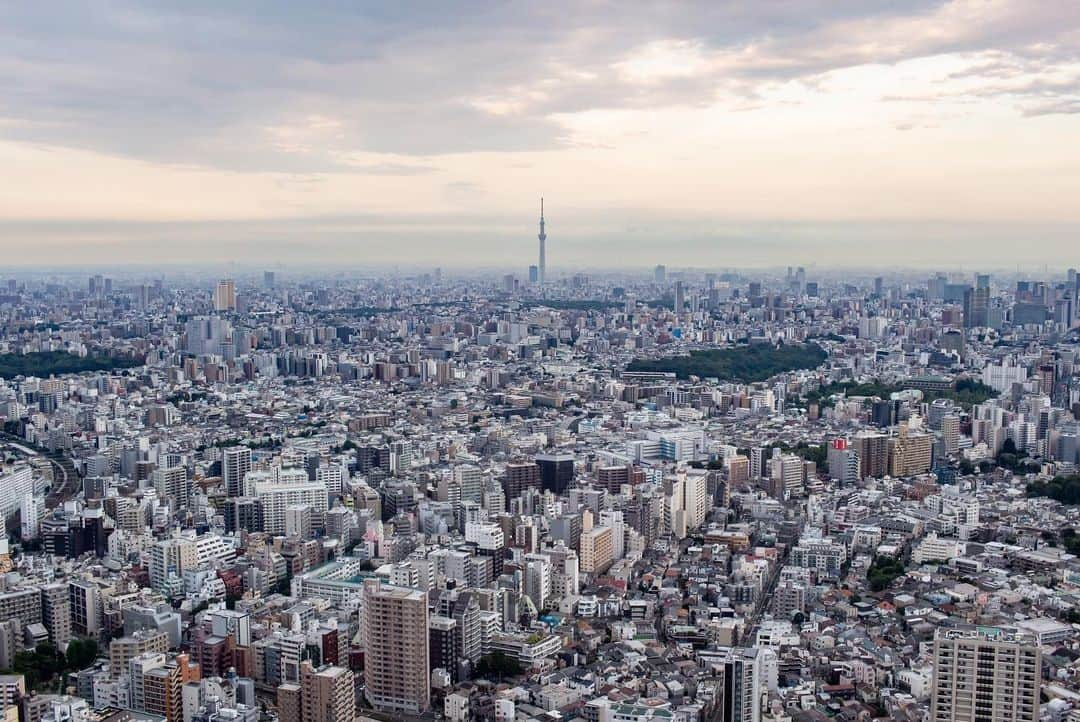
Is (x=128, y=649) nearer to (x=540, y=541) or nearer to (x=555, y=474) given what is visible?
(x=540, y=541)

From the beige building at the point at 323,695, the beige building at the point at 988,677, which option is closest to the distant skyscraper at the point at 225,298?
the beige building at the point at 323,695

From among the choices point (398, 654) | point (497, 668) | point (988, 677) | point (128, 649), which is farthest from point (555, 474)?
point (988, 677)

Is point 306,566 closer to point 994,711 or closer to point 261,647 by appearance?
point 261,647

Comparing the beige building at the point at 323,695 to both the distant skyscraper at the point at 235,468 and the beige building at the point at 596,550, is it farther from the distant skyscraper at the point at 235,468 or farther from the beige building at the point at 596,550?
the distant skyscraper at the point at 235,468

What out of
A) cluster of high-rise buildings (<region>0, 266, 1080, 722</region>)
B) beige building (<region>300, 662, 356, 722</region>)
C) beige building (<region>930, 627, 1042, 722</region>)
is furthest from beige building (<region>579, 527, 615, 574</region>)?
beige building (<region>930, 627, 1042, 722</region>)

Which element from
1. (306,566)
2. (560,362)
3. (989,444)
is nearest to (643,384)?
(560,362)

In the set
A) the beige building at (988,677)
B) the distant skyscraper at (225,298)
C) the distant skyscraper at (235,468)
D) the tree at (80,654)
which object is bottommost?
the tree at (80,654)

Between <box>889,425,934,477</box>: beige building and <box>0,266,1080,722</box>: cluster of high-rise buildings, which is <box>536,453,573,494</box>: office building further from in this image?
<box>889,425,934,477</box>: beige building
